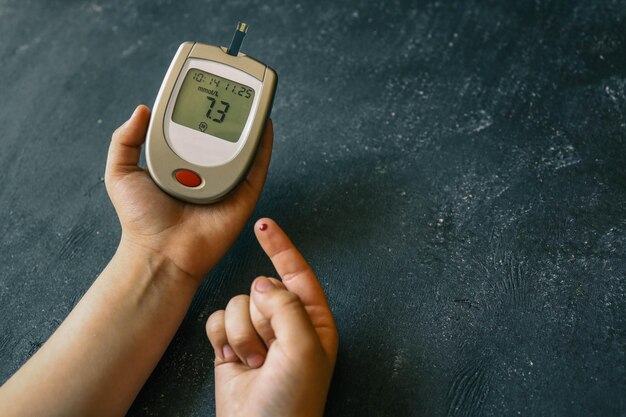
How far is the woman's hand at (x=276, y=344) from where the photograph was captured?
0.58 meters

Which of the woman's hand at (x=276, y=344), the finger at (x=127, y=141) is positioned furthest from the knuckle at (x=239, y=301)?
the finger at (x=127, y=141)

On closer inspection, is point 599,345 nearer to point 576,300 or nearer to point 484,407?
point 576,300

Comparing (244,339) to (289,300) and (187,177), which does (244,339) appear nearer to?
(289,300)

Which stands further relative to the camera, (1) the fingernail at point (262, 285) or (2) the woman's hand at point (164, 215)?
(2) the woman's hand at point (164, 215)

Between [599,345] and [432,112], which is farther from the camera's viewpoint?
[432,112]

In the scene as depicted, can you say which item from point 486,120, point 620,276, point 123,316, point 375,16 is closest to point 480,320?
point 620,276

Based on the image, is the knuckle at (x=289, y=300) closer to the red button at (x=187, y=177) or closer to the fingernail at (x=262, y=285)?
the fingernail at (x=262, y=285)

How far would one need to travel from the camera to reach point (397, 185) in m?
0.83

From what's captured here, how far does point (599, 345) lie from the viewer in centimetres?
71

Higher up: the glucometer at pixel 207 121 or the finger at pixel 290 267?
the glucometer at pixel 207 121

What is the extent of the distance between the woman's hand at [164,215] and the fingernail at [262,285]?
0.43ft

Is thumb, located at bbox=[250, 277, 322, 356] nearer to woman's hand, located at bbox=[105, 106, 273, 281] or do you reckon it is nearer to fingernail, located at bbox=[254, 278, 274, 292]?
fingernail, located at bbox=[254, 278, 274, 292]

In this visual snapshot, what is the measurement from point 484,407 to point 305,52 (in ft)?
1.96

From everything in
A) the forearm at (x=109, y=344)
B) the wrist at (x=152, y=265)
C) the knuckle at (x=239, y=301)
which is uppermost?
the knuckle at (x=239, y=301)
